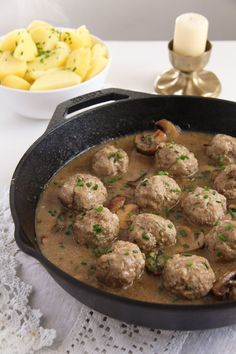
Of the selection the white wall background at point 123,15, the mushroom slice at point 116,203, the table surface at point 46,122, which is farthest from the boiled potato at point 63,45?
the white wall background at point 123,15

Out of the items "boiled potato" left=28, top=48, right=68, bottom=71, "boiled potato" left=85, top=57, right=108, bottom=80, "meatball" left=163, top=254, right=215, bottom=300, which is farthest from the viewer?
"boiled potato" left=85, top=57, right=108, bottom=80

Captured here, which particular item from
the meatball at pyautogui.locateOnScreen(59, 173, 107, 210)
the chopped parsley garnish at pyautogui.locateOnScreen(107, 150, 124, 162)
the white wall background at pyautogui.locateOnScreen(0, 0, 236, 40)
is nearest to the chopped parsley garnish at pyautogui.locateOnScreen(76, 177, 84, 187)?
the meatball at pyautogui.locateOnScreen(59, 173, 107, 210)

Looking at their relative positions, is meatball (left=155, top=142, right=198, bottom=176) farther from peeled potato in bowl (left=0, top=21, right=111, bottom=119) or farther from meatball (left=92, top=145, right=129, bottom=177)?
peeled potato in bowl (left=0, top=21, right=111, bottom=119)

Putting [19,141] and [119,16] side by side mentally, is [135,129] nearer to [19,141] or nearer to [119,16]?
[19,141]

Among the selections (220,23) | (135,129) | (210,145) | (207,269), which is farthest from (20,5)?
(207,269)

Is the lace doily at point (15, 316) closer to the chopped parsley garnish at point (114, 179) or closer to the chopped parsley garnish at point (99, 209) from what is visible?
the chopped parsley garnish at point (99, 209)

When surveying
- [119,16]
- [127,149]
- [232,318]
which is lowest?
[119,16]

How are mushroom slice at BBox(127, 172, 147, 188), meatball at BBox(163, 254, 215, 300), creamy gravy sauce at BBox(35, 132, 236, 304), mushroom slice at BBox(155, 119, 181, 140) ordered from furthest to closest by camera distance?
1. mushroom slice at BBox(155, 119, 181, 140)
2. mushroom slice at BBox(127, 172, 147, 188)
3. creamy gravy sauce at BBox(35, 132, 236, 304)
4. meatball at BBox(163, 254, 215, 300)
